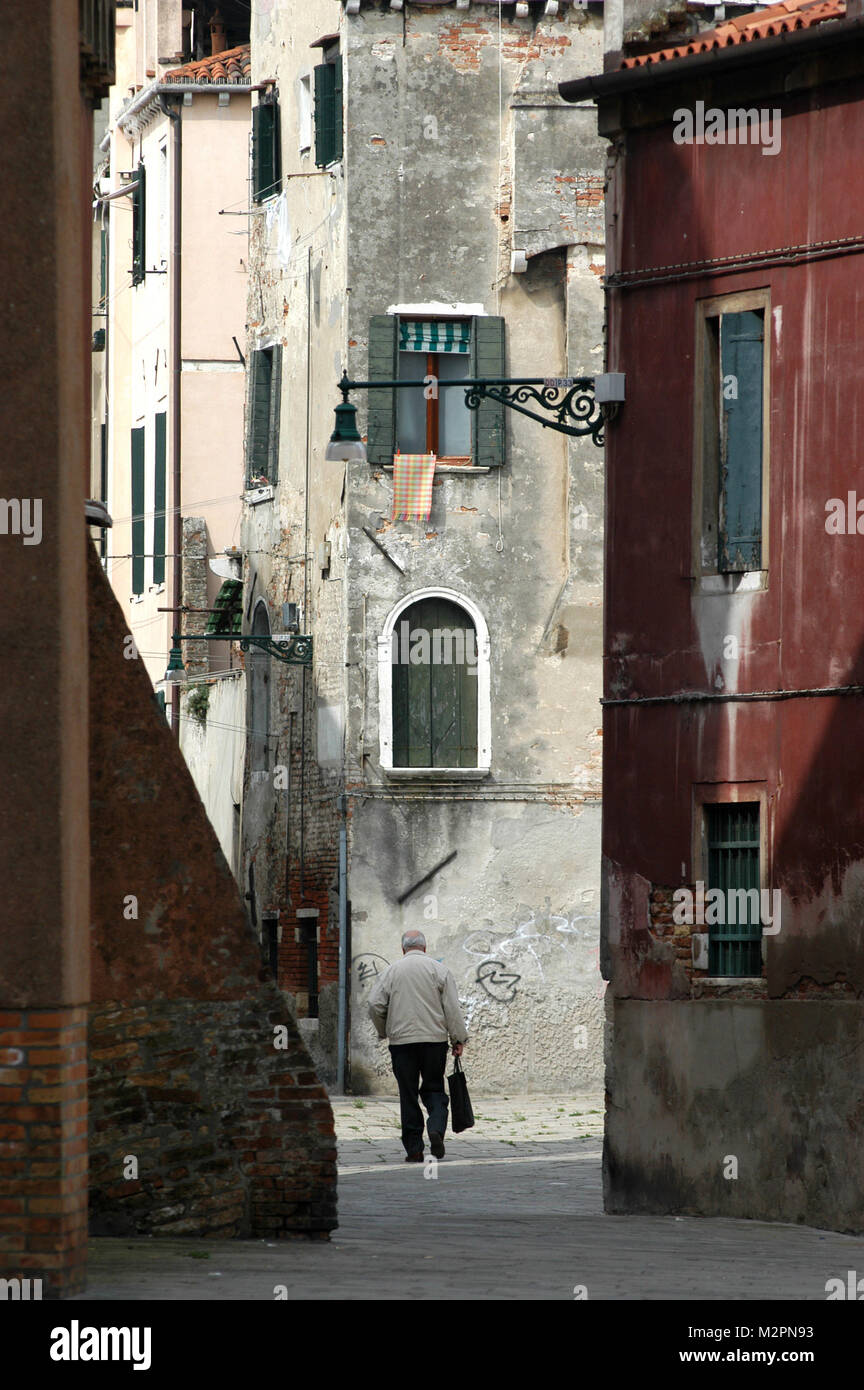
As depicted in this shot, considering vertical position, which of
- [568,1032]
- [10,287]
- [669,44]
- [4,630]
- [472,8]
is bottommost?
[568,1032]

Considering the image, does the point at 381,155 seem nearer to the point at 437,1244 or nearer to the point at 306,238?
the point at 306,238

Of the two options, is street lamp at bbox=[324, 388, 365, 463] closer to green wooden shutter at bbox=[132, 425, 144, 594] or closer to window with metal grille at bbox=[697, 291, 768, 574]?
window with metal grille at bbox=[697, 291, 768, 574]

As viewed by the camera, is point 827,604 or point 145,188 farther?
Answer: point 145,188

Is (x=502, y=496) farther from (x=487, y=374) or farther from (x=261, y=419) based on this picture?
(x=261, y=419)

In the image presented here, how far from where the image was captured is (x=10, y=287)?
8.80 meters

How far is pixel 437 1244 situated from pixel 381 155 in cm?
1702

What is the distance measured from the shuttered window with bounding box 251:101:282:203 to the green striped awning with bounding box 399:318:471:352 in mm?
4267

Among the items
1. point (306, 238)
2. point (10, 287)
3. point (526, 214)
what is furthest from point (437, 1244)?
point (306, 238)

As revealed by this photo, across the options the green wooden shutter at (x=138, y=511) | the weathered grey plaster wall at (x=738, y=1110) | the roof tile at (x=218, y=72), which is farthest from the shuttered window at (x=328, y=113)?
the weathered grey plaster wall at (x=738, y=1110)

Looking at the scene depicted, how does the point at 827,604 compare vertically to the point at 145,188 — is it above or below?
below

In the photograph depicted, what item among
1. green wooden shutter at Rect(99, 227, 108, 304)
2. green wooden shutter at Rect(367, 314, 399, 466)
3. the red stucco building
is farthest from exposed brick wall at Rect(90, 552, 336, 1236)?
green wooden shutter at Rect(99, 227, 108, 304)

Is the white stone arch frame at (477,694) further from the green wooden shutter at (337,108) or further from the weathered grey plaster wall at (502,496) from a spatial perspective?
the green wooden shutter at (337,108)

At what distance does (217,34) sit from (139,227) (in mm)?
3466

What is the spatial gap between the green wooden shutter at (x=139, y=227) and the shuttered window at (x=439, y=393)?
12.6 meters
